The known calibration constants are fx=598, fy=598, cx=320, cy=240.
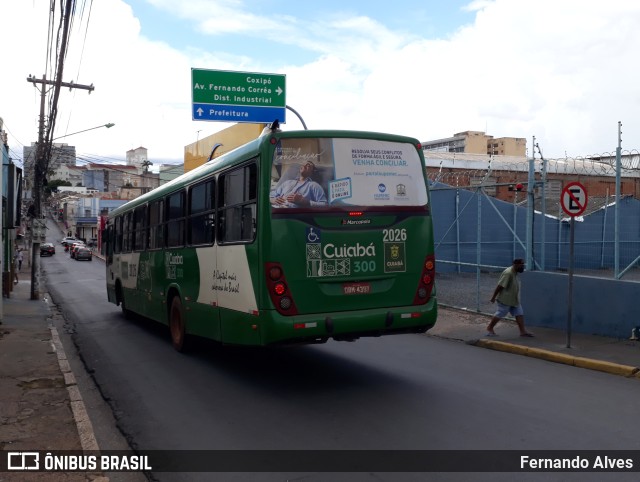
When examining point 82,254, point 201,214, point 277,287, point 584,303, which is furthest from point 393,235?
point 82,254

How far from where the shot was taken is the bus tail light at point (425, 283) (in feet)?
25.1

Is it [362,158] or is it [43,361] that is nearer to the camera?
[362,158]

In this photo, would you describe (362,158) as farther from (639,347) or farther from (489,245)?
(489,245)

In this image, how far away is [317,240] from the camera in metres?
7.06

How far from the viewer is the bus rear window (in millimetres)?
7047

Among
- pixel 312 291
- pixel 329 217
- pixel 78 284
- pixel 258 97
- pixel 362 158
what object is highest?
pixel 258 97

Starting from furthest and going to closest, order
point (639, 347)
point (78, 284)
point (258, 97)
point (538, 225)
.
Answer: point (78, 284), point (538, 225), point (258, 97), point (639, 347)

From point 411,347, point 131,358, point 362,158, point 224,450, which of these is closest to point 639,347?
point 411,347

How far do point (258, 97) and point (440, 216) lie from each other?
9145mm

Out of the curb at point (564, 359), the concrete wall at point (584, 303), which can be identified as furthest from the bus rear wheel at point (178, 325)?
the concrete wall at point (584, 303)

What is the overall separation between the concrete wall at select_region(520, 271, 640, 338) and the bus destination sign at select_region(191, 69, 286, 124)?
870cm

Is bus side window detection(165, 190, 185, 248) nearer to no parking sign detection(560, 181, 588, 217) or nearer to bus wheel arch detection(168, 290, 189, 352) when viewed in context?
bus wheel arch detection(168, 290, 189, 352)

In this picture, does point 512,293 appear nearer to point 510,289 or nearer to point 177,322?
point 510,289

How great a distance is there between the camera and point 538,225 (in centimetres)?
2261
